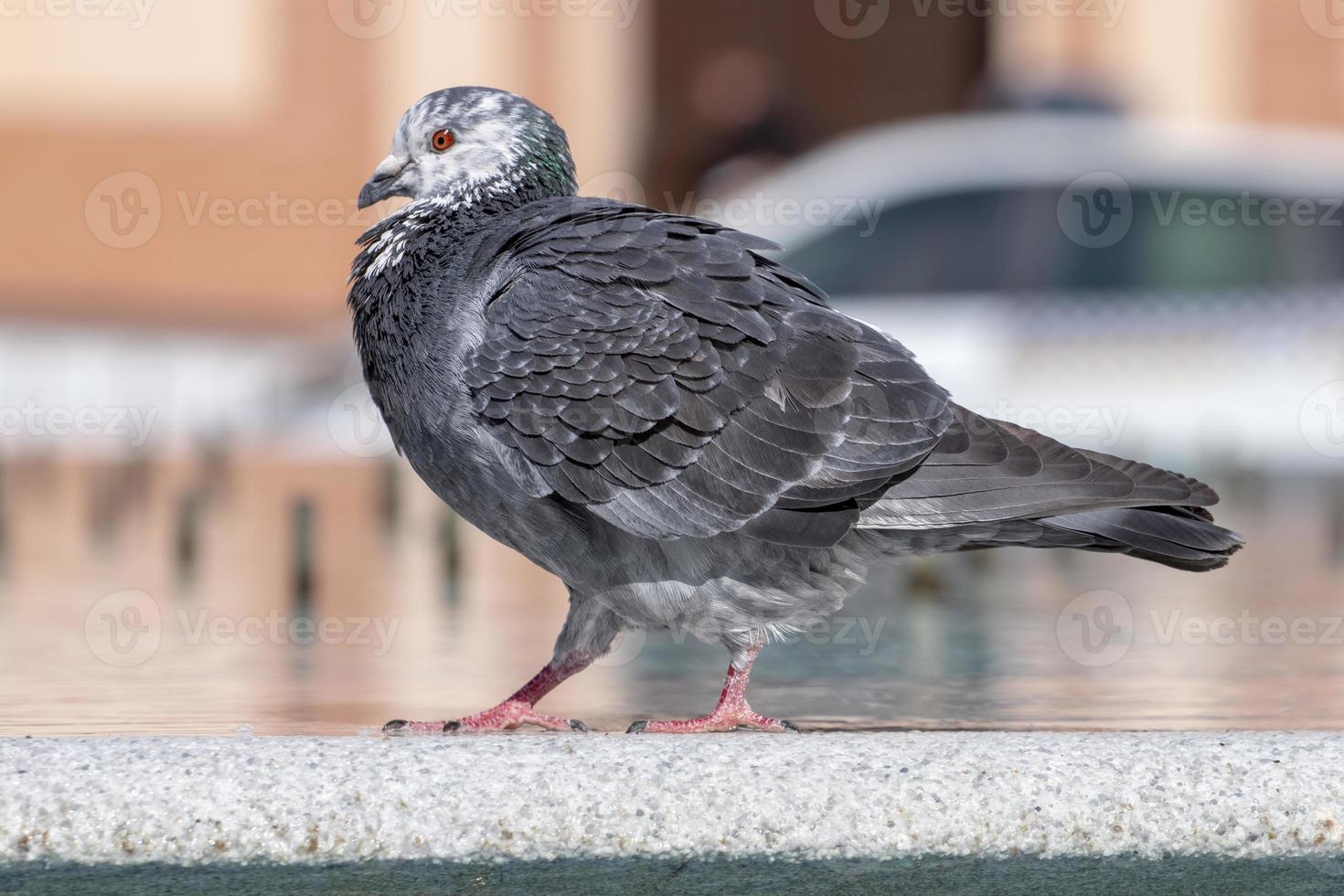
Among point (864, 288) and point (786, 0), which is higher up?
point (786, 0)

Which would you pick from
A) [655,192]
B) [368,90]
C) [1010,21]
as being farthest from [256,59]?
[1010,21]

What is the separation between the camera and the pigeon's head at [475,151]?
15.1 feet

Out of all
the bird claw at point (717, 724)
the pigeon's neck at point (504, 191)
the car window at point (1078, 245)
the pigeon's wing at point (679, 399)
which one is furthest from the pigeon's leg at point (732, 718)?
the car window at point (1078, 245)

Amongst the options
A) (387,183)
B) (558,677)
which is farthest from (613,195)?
(558,677)

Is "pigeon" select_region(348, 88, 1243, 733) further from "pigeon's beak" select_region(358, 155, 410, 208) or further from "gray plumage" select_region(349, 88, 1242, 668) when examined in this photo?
"pigeon's beak" select_region(358, 155, 410, 208)

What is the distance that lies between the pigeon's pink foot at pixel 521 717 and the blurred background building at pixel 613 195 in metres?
0.36

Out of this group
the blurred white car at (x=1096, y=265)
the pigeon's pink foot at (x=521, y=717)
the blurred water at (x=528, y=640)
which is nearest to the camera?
the pigeon's pink foot at (x=521, y=717)

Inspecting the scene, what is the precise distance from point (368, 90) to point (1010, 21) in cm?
575

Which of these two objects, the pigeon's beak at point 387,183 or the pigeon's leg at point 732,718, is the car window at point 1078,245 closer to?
the pigeon's beak at point 387,183

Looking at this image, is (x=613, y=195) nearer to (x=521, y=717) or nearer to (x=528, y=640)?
(x=528, y=640)

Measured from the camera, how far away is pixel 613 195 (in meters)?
16.8

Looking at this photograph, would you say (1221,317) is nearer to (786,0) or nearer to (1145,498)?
(1145,498)

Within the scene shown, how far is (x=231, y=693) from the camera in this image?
4664mm

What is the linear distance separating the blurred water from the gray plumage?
1.24 feet
